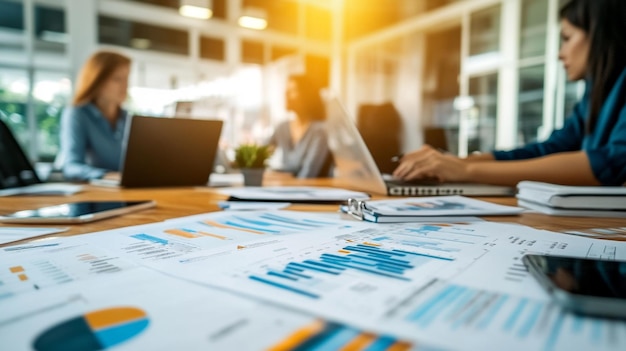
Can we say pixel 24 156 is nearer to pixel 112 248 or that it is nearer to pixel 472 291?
pixel 112 248

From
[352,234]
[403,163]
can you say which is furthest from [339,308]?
[403,163]

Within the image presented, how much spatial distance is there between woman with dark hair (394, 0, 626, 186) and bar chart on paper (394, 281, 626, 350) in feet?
3.03

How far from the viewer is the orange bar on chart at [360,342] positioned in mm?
227

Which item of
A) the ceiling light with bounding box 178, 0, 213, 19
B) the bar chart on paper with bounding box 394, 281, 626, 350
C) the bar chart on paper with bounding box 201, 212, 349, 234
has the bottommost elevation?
the bar chart on paper with bounding box 201, 212, 349, 234

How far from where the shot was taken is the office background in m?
4.97

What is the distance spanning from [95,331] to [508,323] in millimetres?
264

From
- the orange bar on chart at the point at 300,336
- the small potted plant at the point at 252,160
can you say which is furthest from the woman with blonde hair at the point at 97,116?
the orange bar on chart at the point at 300,336

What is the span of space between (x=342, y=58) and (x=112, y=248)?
801cm

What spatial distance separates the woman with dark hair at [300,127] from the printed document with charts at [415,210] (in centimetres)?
176

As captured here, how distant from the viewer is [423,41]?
654 centimetres

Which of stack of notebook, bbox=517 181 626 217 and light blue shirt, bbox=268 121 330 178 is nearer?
stack of notebook, bbox=517 181 626 217

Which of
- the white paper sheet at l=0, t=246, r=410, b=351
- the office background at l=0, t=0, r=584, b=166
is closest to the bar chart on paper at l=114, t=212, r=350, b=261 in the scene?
the white paper sheet at l=0, t=246, r=410, b=351

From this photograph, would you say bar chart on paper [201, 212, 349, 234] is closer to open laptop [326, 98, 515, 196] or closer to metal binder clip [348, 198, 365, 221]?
metal binder clip [348, 198, 365, 221]

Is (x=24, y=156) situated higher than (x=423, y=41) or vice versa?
(x=423, y=41)
